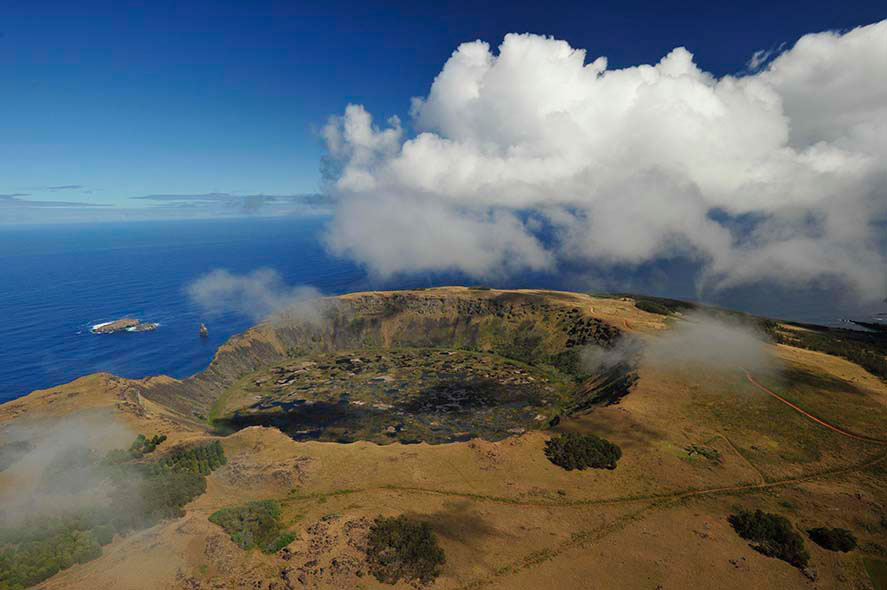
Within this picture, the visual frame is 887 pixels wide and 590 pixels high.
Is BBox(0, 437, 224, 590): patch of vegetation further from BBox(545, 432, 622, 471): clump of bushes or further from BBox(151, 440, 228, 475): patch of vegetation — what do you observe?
BBox(545, 432, 622, 471): clump of bushes

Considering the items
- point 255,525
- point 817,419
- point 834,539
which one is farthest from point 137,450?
point 817,419

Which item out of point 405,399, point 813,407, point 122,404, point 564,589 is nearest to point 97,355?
point 122,404

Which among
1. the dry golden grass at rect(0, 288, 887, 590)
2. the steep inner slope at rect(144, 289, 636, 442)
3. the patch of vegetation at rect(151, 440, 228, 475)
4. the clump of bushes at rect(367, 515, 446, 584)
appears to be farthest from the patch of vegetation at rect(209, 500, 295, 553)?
the steep inner slope at rect(144, 289, 636, 442)

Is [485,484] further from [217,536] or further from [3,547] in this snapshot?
[3,547]

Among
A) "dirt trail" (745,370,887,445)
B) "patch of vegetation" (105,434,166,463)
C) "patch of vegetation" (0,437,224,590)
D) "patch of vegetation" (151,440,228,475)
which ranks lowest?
"patch of vegetation" (105,434,166,463)

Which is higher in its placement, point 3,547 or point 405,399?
point 3,547

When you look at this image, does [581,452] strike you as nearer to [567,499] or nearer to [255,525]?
[567,499]
